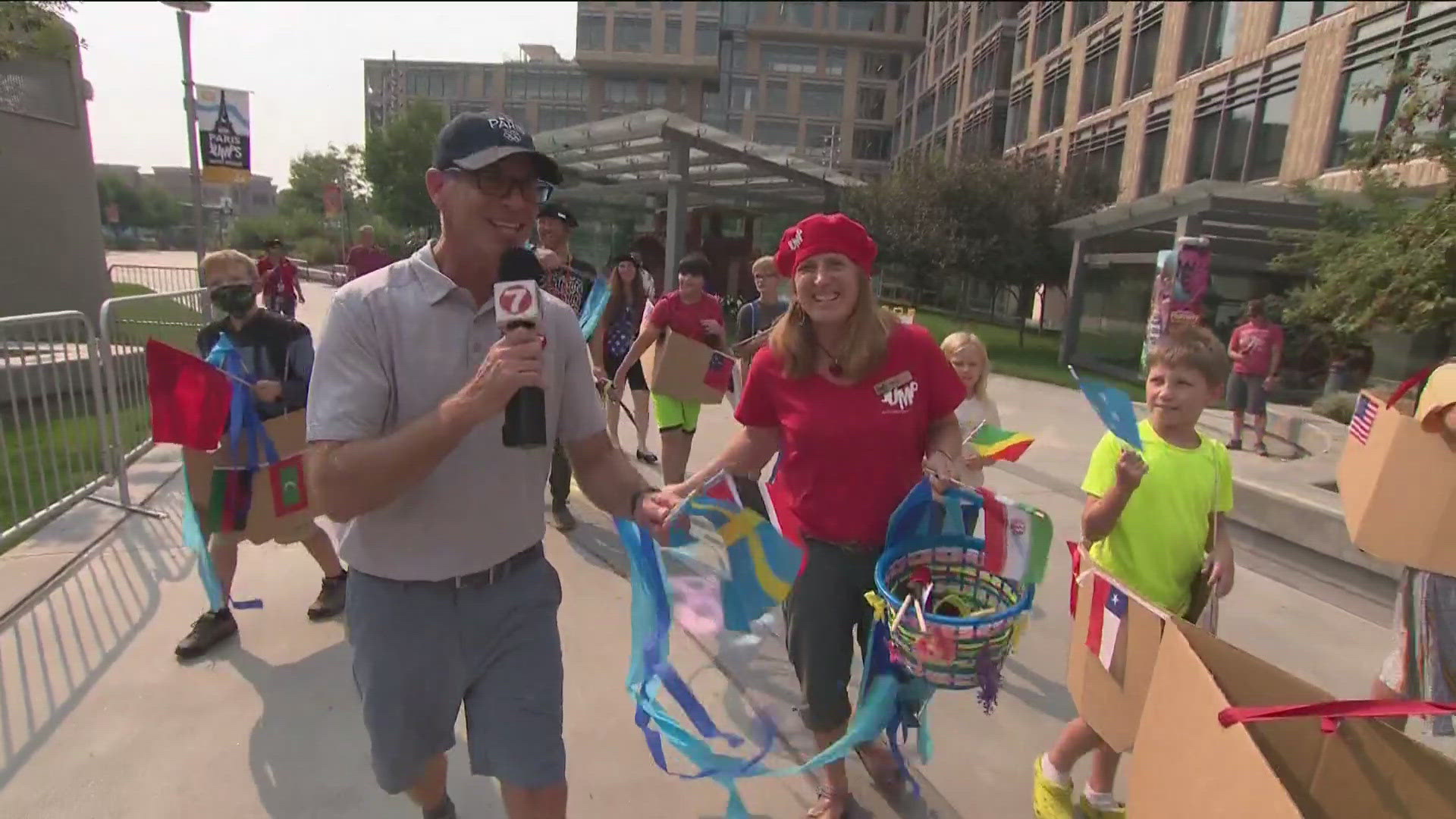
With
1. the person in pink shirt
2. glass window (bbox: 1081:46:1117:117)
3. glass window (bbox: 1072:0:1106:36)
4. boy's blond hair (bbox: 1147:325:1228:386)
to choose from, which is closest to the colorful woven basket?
boy's blond hair (bbox: 1147:325:1228:386)

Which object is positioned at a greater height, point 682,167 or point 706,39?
point 706,39

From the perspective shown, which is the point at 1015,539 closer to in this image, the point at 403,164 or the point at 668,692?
the point at 668,692

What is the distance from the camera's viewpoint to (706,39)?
5881 centimetres

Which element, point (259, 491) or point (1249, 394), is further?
point (1249, 394)

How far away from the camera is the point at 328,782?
8.57ft

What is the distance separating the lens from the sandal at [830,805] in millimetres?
2475

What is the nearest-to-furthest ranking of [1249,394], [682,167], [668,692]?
[668,692], [1249,394], [682,167]

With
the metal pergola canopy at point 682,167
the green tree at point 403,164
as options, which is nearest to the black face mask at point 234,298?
the metal pergola canopy at point 682,167

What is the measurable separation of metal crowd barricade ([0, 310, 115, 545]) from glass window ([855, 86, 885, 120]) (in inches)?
2425

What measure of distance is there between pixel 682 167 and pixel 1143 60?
57.6 ft

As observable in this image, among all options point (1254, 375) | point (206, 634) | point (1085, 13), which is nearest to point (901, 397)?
point (206, 634)

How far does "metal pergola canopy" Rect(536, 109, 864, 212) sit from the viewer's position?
1534 cm

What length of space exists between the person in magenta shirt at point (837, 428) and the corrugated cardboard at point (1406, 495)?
1.34 meters

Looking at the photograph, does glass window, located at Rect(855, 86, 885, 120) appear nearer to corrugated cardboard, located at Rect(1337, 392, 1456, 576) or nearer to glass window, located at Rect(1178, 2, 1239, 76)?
glass window, located at Rect(1178, 2, 1239, 76)
